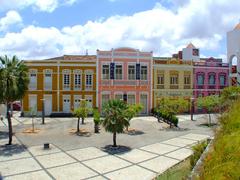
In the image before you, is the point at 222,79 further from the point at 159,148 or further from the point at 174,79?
the point at 159,148

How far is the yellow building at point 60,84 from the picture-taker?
39.1m

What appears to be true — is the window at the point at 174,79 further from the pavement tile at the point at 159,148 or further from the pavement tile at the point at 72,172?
the pavement tile at the point at 72,172

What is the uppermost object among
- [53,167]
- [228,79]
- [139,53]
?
[139,53]

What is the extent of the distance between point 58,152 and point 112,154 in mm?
3682

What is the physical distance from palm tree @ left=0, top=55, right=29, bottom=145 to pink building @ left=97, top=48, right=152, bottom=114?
59.9 ft

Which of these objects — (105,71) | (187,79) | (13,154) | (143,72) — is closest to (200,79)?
(187,79)

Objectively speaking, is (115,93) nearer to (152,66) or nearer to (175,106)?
(152,66)

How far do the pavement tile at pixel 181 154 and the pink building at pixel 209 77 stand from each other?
25.8 meters

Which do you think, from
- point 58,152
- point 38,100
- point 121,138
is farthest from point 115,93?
point 58,152

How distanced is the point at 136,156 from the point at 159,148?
2.67 m

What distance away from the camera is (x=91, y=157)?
17.8m

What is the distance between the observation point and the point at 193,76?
43.5 metres

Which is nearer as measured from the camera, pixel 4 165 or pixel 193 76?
pixel 4 165

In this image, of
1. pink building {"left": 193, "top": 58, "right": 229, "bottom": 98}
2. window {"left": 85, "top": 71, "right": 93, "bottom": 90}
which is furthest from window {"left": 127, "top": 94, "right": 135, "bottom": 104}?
pink building {"left": 193, "top": 58, "right": 229, "bottom": 98}
